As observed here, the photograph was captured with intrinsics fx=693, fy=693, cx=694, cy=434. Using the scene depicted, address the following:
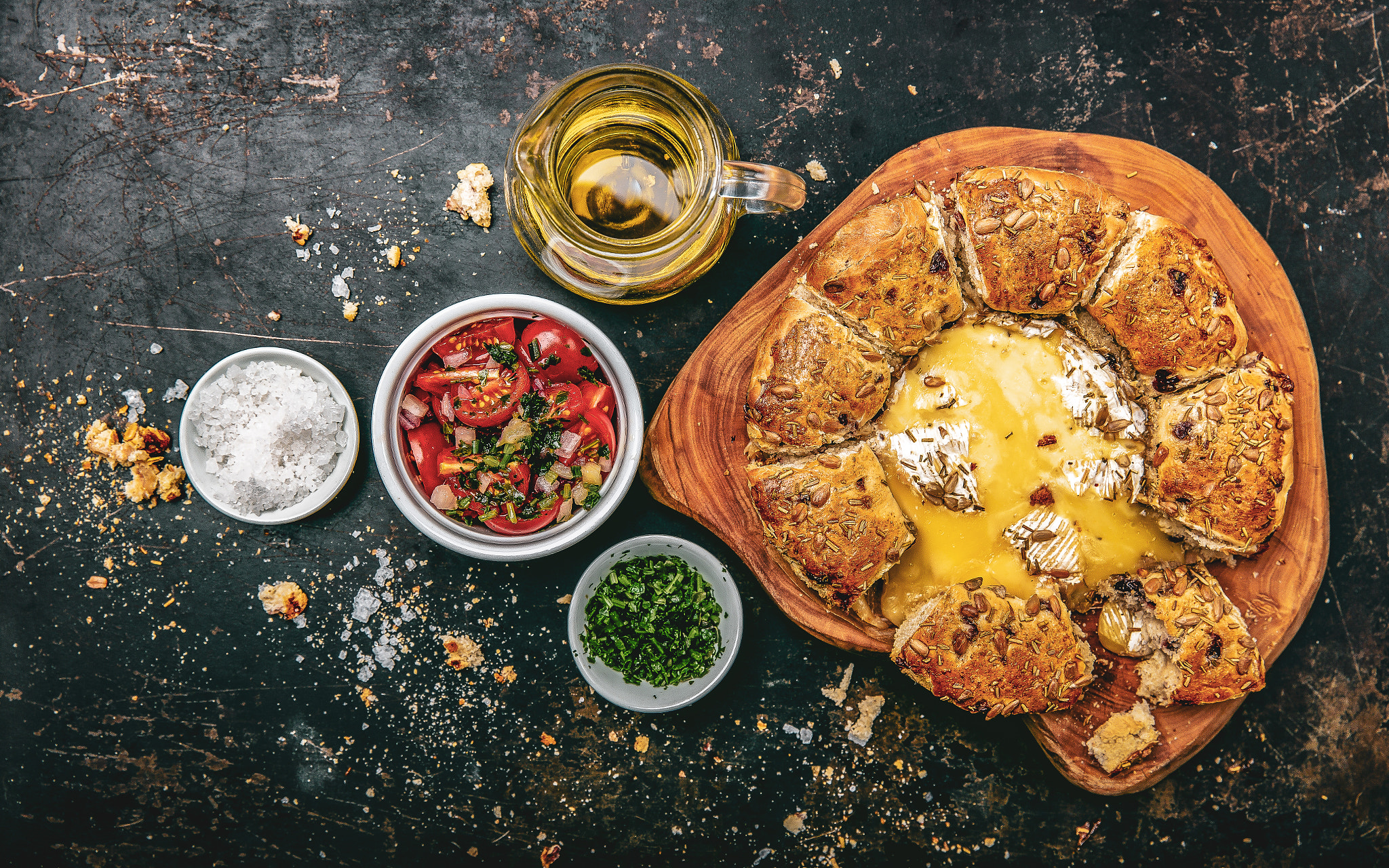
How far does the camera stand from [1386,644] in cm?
350

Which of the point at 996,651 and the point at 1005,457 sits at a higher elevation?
the point at 1005,457

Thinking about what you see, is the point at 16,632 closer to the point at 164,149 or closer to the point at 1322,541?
the point at 164,149

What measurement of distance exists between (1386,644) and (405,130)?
554cm

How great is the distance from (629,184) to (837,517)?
1.77 m

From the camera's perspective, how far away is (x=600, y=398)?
10.1 ft

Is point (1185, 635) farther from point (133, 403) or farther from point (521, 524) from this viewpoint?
point (133, 403)

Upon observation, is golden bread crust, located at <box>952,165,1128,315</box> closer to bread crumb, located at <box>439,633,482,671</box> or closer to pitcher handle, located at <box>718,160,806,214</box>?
pitcher handle, located at <box>718,160,806,214</box>

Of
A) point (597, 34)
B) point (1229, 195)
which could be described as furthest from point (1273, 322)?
point (597, 34)

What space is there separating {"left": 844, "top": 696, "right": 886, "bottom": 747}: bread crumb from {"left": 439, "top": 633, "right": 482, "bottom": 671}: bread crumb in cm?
189

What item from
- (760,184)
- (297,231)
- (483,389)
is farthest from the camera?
(297,231)

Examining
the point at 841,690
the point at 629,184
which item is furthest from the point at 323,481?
the point at 841,690

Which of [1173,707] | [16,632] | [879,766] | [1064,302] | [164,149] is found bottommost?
[16,632]

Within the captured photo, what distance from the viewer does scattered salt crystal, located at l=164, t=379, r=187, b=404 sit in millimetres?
3484

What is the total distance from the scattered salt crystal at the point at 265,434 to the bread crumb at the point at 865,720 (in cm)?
287
